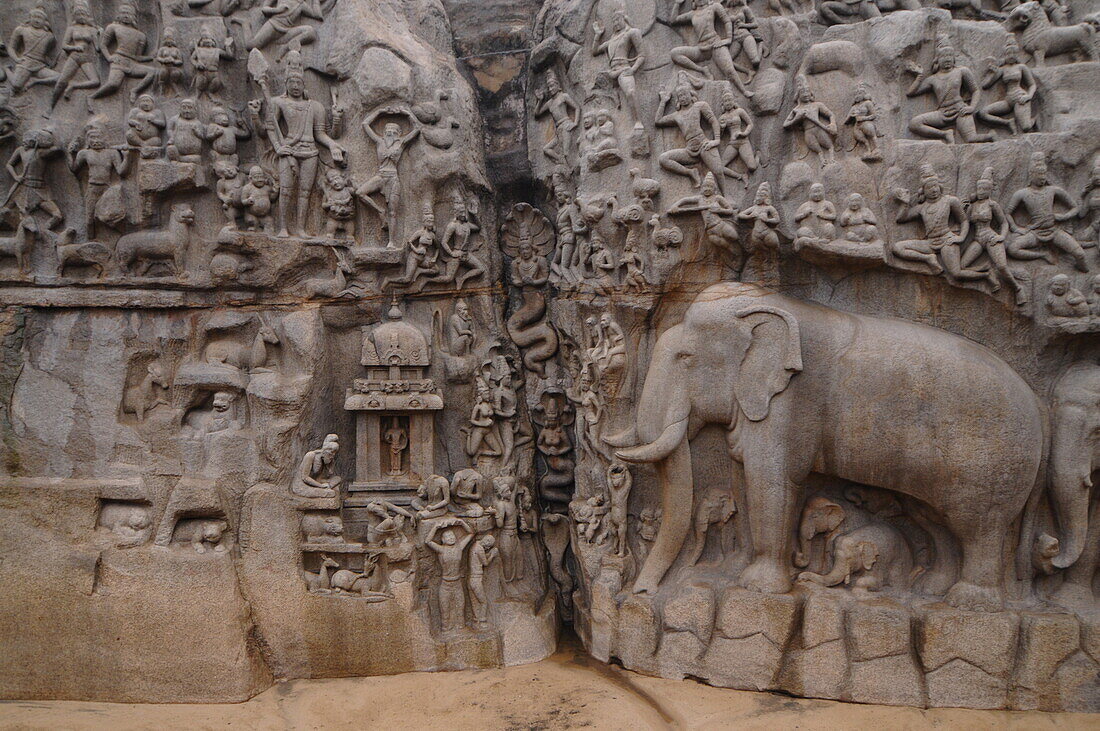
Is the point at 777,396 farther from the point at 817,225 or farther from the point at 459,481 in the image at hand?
the point at 459,481

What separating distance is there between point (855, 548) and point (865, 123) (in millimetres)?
3447

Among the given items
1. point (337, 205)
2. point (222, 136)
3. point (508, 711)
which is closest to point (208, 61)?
point (222, 136)

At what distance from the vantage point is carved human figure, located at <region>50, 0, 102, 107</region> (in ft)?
20.9

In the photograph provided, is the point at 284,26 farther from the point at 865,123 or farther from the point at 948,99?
the point at 948,99

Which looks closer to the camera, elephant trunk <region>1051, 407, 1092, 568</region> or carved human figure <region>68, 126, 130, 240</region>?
elephant trunk <region>1051, 407, 1092, 568</region>

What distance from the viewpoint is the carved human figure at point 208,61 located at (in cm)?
636

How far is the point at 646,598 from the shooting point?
6.11 m

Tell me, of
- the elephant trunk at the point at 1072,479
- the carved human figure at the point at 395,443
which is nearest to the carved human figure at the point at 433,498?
the carved human figure at the point at 395,443

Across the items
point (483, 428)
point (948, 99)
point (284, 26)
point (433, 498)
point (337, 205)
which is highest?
point (284, 26)

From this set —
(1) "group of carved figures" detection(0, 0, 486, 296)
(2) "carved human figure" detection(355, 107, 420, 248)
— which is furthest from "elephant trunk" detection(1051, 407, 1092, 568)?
(2) "carved human figure" detection(355, 107, 420, 248)

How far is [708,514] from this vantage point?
6094 millimetres

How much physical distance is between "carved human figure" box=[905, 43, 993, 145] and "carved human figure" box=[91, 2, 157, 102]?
6710mm

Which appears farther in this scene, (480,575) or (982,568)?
(480,575)

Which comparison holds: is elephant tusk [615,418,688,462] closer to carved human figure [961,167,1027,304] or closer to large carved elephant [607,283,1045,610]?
large carved elephant [607,283,1045,610]
